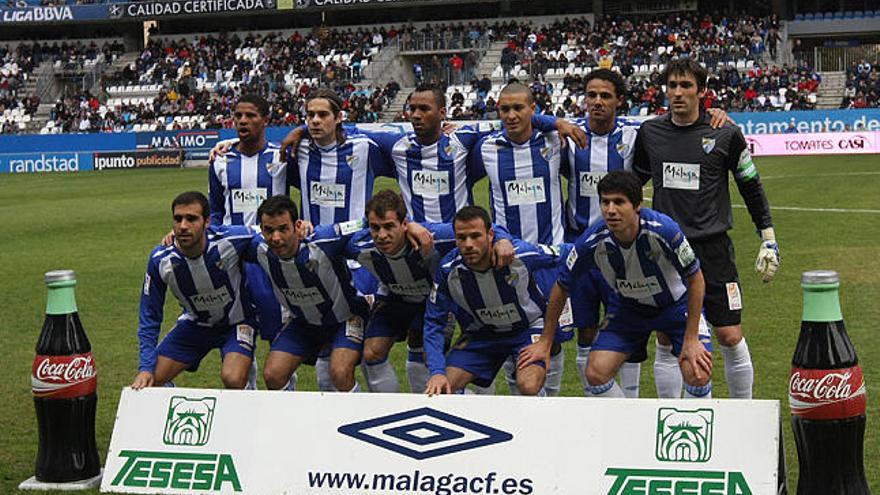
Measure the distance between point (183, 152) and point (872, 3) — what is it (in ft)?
92.5

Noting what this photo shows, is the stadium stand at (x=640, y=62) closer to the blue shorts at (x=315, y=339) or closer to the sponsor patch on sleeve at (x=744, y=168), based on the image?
the sponsor patch on sleeve at (x=744, y=168)

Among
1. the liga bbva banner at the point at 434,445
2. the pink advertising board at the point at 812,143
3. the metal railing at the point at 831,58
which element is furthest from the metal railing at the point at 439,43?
the liga bbva banner at the point at 434,445

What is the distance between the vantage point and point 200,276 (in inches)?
258

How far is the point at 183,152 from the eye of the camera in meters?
38.7

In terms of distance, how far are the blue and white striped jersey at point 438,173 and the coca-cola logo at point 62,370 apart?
2.39m

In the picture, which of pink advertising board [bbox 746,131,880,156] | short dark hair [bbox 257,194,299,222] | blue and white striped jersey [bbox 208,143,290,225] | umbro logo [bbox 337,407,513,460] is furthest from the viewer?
pink advertising board [bbox 746,131,880,156]

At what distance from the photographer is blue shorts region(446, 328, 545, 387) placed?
6.27 metres

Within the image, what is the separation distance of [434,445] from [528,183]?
93.5 inches

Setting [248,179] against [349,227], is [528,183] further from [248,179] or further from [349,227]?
[248,179]

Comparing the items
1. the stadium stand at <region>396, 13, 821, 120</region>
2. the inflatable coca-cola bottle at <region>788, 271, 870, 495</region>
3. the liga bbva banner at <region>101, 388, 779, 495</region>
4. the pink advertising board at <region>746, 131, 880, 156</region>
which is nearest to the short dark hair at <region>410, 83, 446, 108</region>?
the liga bbva banner at <region>101, 388, 779, 495</region>

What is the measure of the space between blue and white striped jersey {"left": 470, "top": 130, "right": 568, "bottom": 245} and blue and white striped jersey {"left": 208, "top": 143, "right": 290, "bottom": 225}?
132 centimetres

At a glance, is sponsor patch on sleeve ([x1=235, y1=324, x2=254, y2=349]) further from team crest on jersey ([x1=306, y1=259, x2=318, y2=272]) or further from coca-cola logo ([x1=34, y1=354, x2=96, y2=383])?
coca-cola logo ([x1=34, y1=354, x2=96, y2=383])

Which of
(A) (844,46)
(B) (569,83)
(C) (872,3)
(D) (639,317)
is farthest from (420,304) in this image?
(C) (872,3)

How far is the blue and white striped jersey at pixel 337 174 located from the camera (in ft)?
24.3
